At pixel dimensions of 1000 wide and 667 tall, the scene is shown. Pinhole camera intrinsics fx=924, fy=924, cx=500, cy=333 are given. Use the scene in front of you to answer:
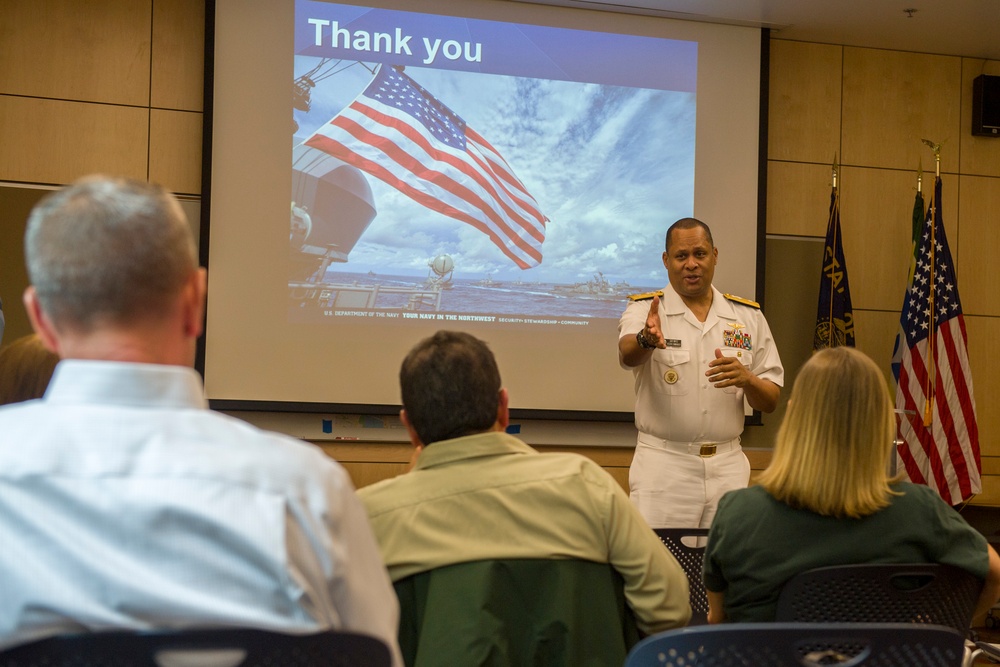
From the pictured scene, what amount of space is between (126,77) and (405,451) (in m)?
2.34

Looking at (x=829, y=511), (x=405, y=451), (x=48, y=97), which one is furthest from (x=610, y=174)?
(x=829, y=511)

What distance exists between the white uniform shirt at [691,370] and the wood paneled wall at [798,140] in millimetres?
1518

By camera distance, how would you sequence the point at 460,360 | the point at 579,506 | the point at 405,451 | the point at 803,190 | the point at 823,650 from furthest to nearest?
1. the point at 803,190
2. the point at 405,451
3. the point at 460,360
4. the point at 579,506
5. the point at 823,650

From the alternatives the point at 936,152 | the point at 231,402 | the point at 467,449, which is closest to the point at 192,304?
the point at 467,449

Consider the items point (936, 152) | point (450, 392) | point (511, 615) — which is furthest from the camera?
point (936, 152)

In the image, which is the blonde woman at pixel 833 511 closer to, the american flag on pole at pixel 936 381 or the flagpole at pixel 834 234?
the flagpole at pixel 834 234

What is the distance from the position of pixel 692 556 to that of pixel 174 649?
4.99ft

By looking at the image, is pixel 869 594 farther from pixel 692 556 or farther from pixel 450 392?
pixel 450 392

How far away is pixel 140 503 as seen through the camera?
886 mm

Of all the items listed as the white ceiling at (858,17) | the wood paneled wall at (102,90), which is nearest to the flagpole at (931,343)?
the white ceiling at (858,17)

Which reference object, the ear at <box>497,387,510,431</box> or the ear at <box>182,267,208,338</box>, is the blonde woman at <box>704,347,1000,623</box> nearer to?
the ear at <box>497,387,510,431</box>

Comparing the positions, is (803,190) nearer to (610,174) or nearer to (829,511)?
(610,174)

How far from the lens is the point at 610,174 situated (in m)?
5.06

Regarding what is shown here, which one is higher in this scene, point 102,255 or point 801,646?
point 102,255
